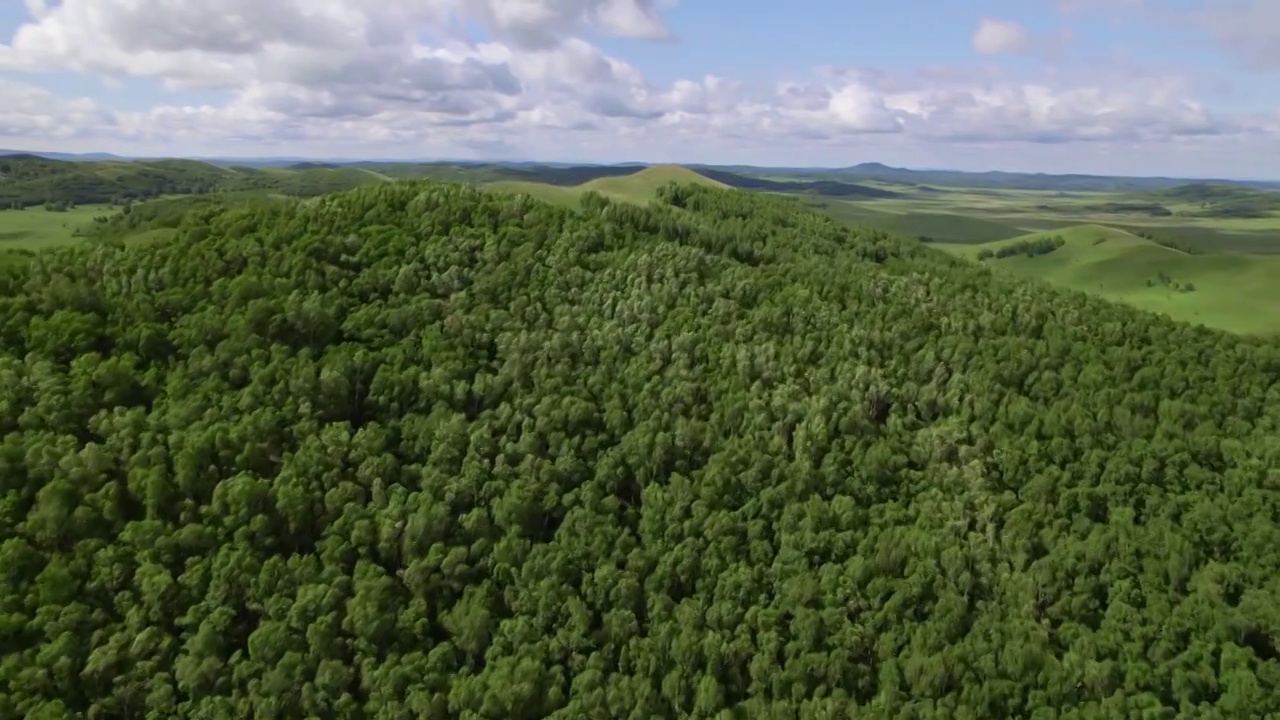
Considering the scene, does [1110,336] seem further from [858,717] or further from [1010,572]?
[858,717]

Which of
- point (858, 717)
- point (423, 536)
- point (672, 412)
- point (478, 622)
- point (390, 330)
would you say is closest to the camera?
point (858, 717)

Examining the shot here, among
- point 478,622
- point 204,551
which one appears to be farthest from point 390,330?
point 478,622

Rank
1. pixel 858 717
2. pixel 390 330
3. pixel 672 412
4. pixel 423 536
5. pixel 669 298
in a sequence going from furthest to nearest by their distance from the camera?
1. pixel 669 298
2. pixel 390 330
3. pixel 672 412
4. pixel 423 536
5. pixel 858 717

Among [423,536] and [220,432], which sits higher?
[220,432]

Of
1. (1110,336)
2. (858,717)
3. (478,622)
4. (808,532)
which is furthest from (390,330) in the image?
(1110,336)

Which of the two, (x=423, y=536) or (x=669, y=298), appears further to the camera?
(x=669, y=298)

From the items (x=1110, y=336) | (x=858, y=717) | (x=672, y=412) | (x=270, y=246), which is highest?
(x=270, y=246)

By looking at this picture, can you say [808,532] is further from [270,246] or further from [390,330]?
[270,246]
